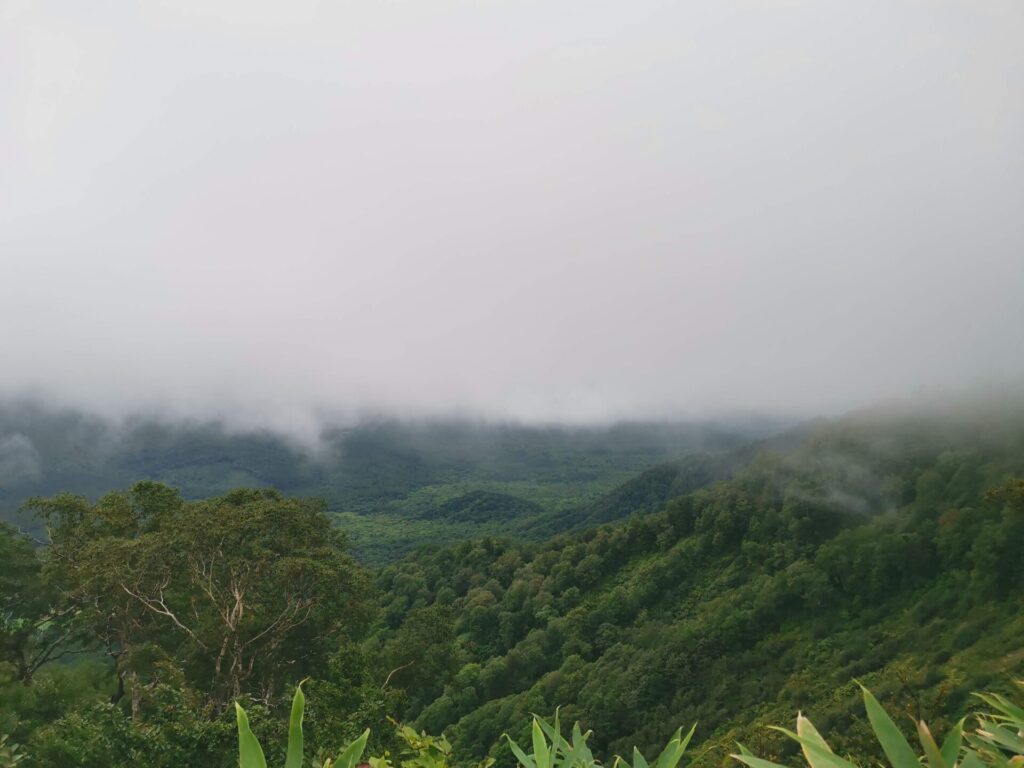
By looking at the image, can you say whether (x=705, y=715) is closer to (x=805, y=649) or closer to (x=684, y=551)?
(x=805, y=649)

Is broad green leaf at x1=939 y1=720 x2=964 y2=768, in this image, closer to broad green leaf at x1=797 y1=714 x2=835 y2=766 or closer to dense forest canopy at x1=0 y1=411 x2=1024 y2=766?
broad green leaf at x1=797 y1=714 x2=835 y2=766

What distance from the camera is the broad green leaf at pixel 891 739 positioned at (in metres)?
1.33

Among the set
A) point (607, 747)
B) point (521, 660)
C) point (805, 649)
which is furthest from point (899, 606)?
point (521, 660)

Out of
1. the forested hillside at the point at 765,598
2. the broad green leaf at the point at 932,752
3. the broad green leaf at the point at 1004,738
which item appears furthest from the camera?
the forested hillside at the point at 765,598

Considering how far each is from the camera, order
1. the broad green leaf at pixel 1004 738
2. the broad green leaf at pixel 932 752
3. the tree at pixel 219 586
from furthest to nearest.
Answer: the tree at pixel 219 586 < the broad green leaf at pixel 1004 738 < the broad green leaf at pixel 932 752

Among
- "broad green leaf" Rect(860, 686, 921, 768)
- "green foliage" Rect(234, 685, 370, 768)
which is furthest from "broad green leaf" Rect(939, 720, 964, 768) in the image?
"green foliage" Rect(234, 685, 370, 768)

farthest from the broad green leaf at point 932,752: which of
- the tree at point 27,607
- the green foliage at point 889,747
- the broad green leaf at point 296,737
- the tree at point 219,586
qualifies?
the tree at point 27,607

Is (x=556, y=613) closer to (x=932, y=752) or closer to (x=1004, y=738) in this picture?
(x=1004, y=738)

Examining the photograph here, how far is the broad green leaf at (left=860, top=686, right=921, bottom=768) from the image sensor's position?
52.5 inches

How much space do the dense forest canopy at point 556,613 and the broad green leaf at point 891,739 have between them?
2.40ft

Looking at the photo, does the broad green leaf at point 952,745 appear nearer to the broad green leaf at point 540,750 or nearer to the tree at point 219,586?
the broad green leaf at point 540,750

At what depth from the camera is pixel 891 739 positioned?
139 cm

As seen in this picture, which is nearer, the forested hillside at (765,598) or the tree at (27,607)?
the tree at (27,607)

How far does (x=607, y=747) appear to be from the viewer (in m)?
44.6
